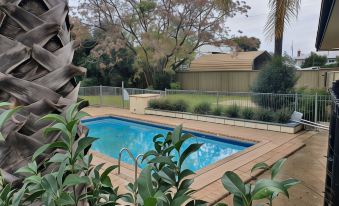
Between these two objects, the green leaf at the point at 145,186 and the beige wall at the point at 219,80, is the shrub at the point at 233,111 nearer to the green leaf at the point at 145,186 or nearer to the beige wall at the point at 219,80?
the beige wall at the point at 219,80

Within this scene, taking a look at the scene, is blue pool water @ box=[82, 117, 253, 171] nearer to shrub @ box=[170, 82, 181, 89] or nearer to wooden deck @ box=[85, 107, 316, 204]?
wooden deck @ box=[85, 107, 316, 204]

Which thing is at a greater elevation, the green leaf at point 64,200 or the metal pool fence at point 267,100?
the green leaf at point 64,200

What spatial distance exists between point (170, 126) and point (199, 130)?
1298 millimetres

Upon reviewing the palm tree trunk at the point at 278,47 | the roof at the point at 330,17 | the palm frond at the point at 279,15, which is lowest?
the roof at the point at 330,17

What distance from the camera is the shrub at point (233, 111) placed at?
9742 millimetres

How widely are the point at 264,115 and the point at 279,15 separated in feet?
10.8

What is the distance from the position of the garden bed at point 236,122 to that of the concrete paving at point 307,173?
834 mm

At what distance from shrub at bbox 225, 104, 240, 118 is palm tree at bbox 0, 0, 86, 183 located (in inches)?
359

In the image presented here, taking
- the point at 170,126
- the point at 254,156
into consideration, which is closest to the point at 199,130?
the point at 170,126

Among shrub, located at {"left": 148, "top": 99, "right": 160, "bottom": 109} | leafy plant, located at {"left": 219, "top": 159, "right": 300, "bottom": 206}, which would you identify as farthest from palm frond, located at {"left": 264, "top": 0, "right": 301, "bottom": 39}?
Result: leafy plant, located at {"left": 219, "top": 159, "right": 300, "bottom": 206}

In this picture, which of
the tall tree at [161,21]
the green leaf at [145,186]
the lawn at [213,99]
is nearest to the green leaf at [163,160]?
the green leaf at [145,186]

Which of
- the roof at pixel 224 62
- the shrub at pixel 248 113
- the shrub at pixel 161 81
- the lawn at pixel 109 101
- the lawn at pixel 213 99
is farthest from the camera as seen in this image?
the roof at pixel 224 62

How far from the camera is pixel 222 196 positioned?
4.00 m

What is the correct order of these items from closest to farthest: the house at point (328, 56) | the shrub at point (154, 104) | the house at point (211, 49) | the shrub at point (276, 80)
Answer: the shrub at point (276, 80) < the shrub at point (154, 104) < the house at point (211, 49) < the house at point (328, 56)
